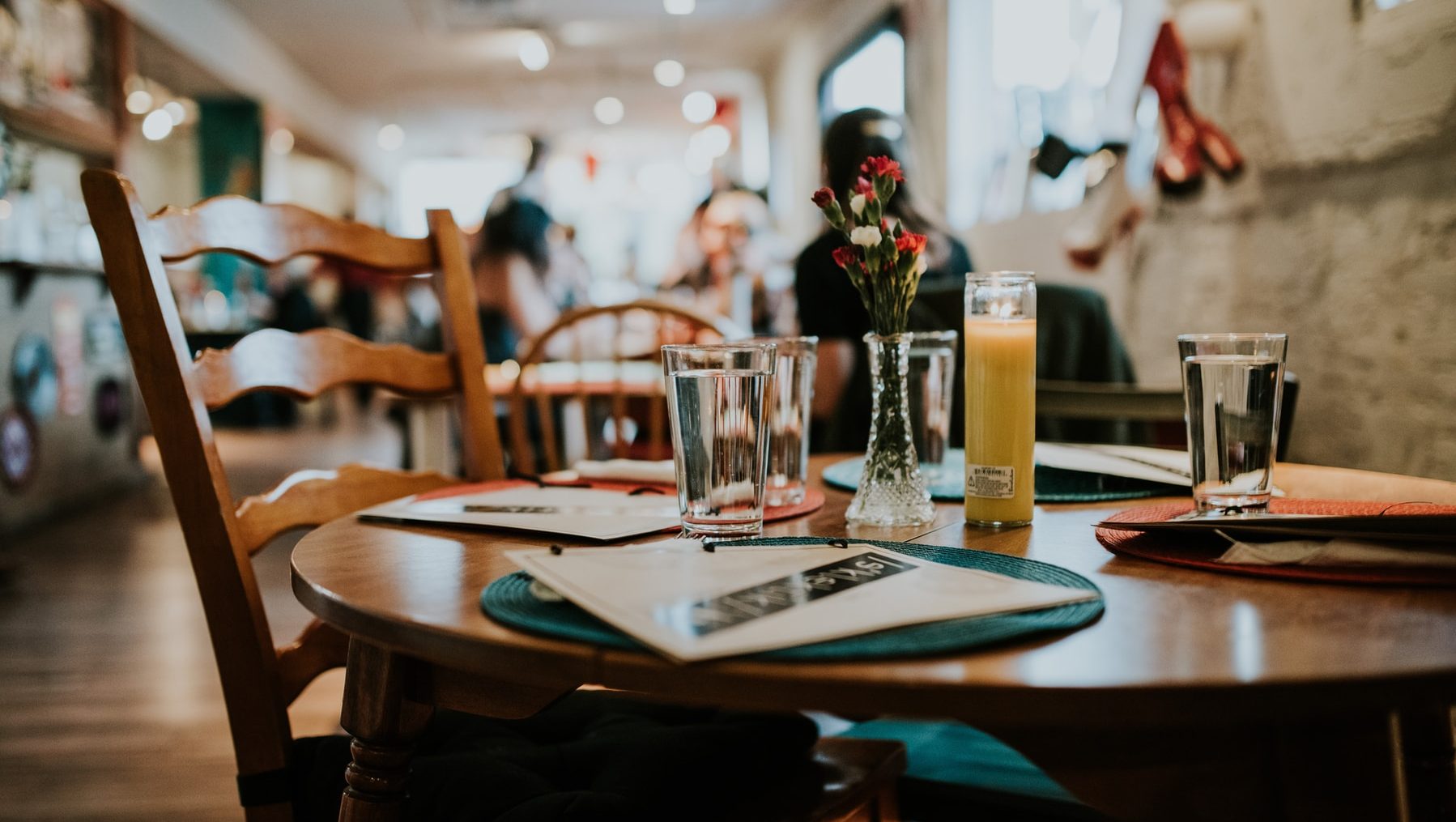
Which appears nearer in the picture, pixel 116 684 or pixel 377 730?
pixel 377 730

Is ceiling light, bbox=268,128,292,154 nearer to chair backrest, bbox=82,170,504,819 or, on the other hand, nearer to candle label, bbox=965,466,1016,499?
chair backrest, bbox=82,170,504,819

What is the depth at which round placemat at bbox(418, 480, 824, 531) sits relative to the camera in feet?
3.10

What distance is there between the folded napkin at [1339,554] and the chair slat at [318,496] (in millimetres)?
806

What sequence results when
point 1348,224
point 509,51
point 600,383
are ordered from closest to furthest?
1. point 1348,224
2. point 600,383
3. point 509,51

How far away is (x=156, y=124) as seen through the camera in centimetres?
856

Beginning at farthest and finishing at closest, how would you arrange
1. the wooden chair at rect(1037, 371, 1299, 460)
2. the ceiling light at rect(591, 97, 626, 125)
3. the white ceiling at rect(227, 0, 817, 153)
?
the ceiling light at rect(591, 97, 626, 125) < the white ceiling at rect(227, 0, 817, 153) < the wooden chair at rect(1037, 371, 1299, 460)

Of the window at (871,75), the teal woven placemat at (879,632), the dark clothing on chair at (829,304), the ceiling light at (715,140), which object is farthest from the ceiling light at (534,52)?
the teal woven placemat at (879,632)

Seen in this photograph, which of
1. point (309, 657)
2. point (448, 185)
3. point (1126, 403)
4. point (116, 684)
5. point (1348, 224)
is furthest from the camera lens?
point (448, 185)

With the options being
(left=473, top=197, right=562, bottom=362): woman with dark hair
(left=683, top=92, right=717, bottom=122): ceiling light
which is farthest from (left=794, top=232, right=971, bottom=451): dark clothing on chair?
(left=683, top=92, right=717, bottom=122): ceiling light

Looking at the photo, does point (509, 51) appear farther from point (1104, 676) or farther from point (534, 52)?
point (1104, 676)

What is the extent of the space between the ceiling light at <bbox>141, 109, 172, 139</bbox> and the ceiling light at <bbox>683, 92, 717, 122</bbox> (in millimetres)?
4736

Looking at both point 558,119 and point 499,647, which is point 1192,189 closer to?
point 499,647

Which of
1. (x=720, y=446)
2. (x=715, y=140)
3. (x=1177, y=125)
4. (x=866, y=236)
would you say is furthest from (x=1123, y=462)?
(x=715, y=140)

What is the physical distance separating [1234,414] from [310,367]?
0.91 meters
